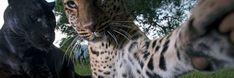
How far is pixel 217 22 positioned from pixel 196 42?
144 millimetres

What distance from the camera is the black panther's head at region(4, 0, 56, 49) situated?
10.9 ft

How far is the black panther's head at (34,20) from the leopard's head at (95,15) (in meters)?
1.11

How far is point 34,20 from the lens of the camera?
341cm

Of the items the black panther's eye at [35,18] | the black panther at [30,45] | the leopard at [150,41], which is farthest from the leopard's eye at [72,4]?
the black panther's eye at [35,18]

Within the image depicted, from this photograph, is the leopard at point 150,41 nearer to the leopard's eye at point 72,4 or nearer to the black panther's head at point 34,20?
the leopard's eye at point 72,4

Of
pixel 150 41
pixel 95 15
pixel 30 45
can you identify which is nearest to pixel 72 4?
pixel 95 15

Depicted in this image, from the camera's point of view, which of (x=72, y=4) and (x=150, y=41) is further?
(x=72, y=4)

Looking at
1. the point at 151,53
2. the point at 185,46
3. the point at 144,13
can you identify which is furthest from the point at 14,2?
the point at 144,13

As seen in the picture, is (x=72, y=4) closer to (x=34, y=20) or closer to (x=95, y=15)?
(x=95, y=15)

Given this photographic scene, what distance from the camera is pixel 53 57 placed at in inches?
137

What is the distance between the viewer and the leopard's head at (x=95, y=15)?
210 cm

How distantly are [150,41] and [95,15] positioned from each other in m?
0.31

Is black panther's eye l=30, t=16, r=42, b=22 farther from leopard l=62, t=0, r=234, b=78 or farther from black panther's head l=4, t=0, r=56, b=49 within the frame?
leopard l=62, t=0, r=234, b=78

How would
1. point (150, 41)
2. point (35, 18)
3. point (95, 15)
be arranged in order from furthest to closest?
1. point (35, 18)
2. point (95, 15)
3. point (150, 41)
